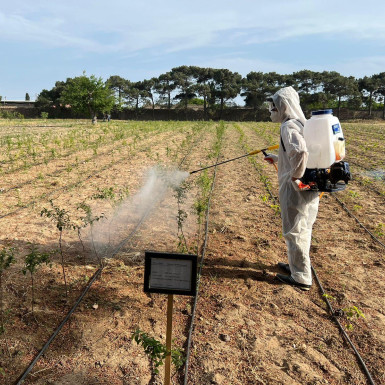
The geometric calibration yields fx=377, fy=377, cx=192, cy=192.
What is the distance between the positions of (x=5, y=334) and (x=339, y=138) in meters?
3.01

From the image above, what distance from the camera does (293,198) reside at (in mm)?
3350

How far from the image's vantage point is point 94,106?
88.4ft

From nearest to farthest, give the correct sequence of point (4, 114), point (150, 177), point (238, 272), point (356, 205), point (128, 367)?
1. point (128, 367)
2. point (238, 272)
3. point (356, 205)
4. point (150, 177)
5. point (4, 114)

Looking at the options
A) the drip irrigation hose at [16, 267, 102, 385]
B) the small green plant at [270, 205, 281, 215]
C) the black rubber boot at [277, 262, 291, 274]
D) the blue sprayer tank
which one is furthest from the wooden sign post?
the small green plant at [270, 205, 281, 215]

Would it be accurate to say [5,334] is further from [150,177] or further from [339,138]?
[150,177]

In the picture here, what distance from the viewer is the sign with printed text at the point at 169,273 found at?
195 centimetres

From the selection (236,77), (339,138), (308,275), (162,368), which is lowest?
(162,368)

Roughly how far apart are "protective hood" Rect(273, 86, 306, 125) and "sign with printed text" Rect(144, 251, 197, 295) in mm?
1898

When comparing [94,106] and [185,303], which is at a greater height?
[94,106]

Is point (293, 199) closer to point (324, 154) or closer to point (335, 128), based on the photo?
point (324, 154)

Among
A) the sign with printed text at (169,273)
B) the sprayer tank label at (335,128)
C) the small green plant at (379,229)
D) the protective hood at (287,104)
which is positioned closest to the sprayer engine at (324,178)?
the sprayer tank label at (335,128)

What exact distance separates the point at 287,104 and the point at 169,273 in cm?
201

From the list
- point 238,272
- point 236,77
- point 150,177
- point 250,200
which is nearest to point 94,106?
point 150,177

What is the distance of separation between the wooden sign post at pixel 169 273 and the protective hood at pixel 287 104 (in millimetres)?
1898
